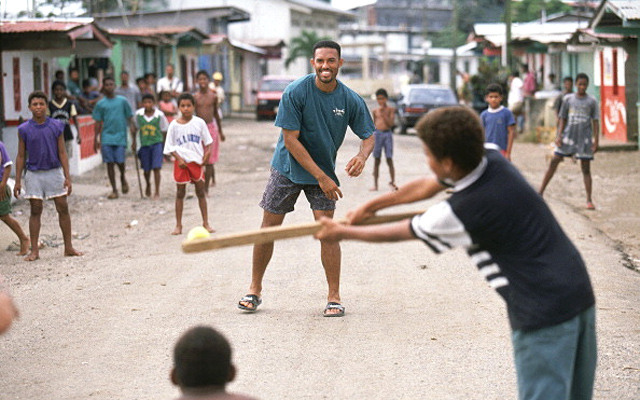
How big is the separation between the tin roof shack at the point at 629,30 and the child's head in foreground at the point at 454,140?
53.8ft

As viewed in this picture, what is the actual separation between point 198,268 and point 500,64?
28582mm

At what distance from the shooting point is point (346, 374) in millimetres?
6133

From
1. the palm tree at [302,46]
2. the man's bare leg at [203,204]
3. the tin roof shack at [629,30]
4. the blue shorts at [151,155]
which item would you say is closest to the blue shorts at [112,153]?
the blue shorts at [151,155]

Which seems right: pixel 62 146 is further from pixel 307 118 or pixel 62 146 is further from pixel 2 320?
pixel 2 320

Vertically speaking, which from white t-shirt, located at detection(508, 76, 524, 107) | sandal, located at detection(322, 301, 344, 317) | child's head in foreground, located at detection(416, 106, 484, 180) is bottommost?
sandal, located at detection(322, 301, 344, 317)

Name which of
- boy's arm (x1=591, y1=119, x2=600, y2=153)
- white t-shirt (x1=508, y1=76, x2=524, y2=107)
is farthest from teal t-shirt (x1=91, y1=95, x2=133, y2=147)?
white t-shirt (x1=508, y1=76, x2=524, y2=107)

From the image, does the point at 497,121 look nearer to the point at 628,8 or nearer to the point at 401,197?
the point at 628,8

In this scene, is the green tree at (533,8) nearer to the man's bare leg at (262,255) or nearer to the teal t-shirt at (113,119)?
the teal t-shirt at (113,119)

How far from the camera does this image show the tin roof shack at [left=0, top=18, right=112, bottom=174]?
55.5 feet

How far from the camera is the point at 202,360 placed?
3.30m

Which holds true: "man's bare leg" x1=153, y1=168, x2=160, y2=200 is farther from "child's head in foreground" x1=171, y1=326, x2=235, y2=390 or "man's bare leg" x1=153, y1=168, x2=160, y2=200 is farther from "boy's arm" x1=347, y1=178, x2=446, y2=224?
"child's head in foreground" x1=171, y1=326, x2=235, y2=390

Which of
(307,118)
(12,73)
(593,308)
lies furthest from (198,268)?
(12,73)

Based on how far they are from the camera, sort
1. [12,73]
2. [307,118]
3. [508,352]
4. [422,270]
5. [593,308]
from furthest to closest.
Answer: [12,73]
[422,270]
[307,118]
[508,352]
[593,308]

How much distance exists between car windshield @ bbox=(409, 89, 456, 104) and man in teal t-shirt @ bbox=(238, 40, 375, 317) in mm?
24477
